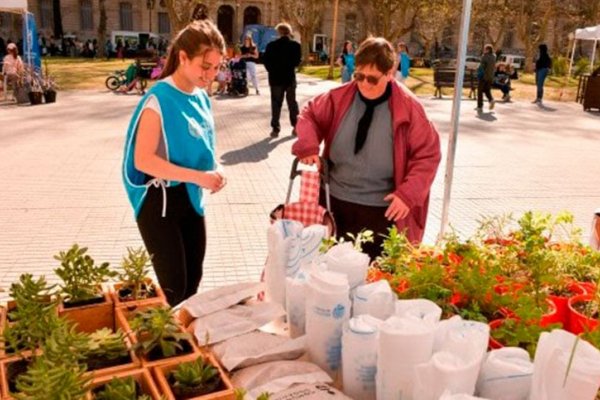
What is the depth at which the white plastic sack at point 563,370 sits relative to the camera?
1.28 meters

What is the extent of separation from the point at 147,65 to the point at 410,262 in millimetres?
17148

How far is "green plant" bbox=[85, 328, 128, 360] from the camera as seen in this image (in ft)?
4.86

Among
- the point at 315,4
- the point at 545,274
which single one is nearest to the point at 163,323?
the point at 545,274

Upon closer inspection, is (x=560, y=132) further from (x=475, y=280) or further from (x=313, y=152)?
(x=475, y=280)

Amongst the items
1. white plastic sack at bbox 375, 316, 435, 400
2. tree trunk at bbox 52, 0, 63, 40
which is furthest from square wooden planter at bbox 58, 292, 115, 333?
tree trunk at bbox 52, 0, 63, 40

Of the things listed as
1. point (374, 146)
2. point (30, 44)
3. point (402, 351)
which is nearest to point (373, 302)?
point (402, 351)

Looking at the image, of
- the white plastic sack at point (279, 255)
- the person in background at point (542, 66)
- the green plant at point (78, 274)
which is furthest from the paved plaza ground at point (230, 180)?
the person in background at point (542, 66)

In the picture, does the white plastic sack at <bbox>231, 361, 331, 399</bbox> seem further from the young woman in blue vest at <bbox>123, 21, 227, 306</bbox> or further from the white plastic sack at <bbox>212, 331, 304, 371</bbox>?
the young woman in blue vest at <bbox>123, 21, 227, 306</bbox>

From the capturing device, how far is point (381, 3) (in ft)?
93.3

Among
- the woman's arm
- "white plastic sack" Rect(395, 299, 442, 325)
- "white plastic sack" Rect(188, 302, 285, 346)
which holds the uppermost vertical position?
the woman's arm

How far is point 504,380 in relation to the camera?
4.59 ft

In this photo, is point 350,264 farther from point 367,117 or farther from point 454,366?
point 367,117

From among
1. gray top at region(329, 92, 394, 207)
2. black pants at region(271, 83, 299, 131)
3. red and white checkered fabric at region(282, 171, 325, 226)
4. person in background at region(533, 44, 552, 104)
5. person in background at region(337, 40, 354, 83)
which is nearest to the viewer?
red and white checkered fabric at region(282, 171, 325, 226)

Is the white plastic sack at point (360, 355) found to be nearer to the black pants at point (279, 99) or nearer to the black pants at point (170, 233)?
the black pants at point (170, 233)
